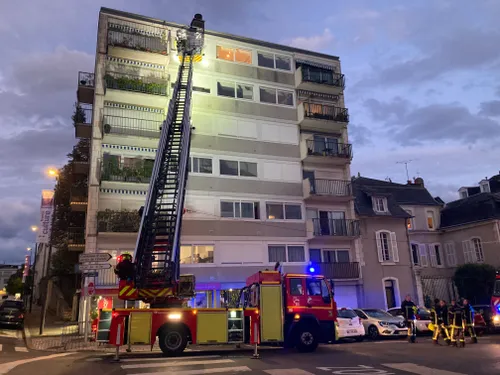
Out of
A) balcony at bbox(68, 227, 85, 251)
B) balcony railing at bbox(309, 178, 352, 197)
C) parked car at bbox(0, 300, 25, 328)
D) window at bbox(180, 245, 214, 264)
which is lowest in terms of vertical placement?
parked car at bbox(0, 300, 25, 328)

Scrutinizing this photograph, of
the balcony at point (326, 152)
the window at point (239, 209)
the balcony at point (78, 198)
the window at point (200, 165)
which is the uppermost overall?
the balcony at point (326, 152)

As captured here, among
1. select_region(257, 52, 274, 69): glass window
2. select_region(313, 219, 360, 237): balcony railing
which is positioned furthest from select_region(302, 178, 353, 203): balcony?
select_region(257, 52, 274, 69): glass window

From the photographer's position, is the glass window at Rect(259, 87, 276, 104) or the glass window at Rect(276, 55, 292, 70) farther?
the glass window at Rect(276, 55, 292, 70)

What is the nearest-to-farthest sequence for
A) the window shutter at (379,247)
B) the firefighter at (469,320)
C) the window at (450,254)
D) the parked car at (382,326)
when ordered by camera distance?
the firefighter at (469,320) < the parked car at (382,326) < the window shutter at (379,247) < the window at (450,254)

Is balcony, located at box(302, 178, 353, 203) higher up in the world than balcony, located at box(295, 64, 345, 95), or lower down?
lower down

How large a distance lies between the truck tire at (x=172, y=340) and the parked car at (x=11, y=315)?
14.6m

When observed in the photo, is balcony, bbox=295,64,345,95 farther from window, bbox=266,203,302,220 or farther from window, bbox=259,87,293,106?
window, bbox=266,203,302,220

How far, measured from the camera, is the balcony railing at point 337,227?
28.0 metres

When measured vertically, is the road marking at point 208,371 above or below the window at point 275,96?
below

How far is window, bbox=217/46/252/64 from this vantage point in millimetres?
29570

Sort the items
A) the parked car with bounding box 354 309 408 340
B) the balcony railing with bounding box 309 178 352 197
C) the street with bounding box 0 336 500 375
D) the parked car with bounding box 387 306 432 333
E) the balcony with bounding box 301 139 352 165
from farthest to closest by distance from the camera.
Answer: the balcony with bounding box 301 139 352 165 < the balcony railing with bounding box 309 178 352 197 < the parked car with bounding box 387 306 432 333 < the parked car with bounding box 354 309 408 340 < the street with bounding box 0 336 500 375

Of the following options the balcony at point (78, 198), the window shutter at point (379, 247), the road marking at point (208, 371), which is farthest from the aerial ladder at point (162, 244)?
the window shutter at point (379, 247)

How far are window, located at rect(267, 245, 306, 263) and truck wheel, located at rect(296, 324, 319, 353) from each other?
12415mm

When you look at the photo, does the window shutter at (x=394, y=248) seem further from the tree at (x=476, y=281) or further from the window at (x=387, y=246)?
the tree at (x=476, y=281)
